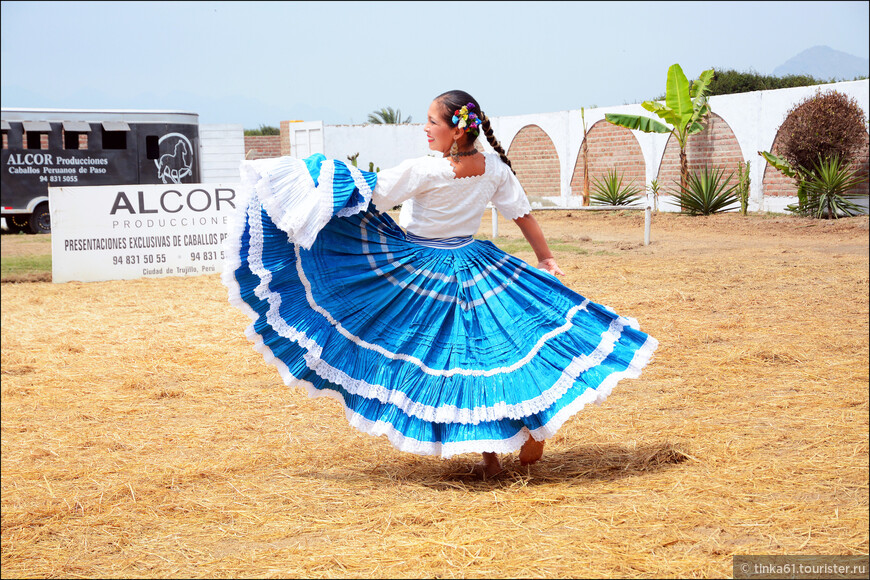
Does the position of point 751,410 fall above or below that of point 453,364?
below

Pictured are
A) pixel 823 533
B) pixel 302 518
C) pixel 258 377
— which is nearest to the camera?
pixel 823 533

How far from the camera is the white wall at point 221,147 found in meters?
23.2

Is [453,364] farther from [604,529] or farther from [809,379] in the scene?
[809,379]

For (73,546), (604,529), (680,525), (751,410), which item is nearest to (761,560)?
(680,525)

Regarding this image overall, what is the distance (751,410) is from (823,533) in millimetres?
1776

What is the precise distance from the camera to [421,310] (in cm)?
358

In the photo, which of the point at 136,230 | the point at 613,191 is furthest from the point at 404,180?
the point at 613,191

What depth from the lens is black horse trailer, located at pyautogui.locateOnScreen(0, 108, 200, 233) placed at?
54.0 ft

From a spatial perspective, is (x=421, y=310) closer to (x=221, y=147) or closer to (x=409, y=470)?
(x=409, y=470)

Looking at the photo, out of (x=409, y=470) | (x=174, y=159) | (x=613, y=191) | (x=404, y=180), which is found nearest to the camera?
(x=404, y=180)

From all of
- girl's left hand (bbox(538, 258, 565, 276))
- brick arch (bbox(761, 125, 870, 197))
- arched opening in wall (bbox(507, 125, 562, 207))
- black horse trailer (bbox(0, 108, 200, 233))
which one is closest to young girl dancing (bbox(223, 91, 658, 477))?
girl's left hand (bbox(538, 258, 565, 276))

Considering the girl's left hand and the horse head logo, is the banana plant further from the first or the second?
the girl's left hand

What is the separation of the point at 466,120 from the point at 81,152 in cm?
1534

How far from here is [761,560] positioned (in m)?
2.72
